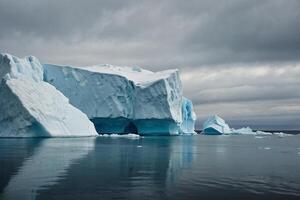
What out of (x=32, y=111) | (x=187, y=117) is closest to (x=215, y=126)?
(x=187, y=117)

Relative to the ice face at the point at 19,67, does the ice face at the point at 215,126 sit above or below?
below

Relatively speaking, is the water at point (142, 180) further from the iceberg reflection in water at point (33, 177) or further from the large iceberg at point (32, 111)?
the large iceberg at point (32, 111)

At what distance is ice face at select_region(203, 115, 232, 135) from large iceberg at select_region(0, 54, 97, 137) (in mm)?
28874

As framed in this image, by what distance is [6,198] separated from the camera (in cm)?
842

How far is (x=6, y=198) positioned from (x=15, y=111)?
25.0 meters

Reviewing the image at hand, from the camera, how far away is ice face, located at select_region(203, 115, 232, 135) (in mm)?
61169

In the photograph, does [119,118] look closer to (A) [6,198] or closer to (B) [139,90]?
(B) [139,90]

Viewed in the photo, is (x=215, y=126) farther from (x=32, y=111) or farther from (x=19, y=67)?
(x=32, y=111)

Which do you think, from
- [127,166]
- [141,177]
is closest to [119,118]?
[127,166]

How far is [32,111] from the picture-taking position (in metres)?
31.9

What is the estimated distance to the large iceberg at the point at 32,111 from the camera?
32062mm

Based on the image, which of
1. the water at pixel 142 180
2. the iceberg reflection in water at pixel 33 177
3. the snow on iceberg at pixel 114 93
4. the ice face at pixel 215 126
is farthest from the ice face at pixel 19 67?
the ice face at pixel 215 126

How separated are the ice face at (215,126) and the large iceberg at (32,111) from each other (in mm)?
28874

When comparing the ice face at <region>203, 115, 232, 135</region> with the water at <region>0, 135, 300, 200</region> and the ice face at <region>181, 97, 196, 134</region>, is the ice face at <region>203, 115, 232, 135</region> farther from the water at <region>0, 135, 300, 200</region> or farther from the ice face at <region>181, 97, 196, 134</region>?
the water at <region>0, 135, 300, 200</region>
